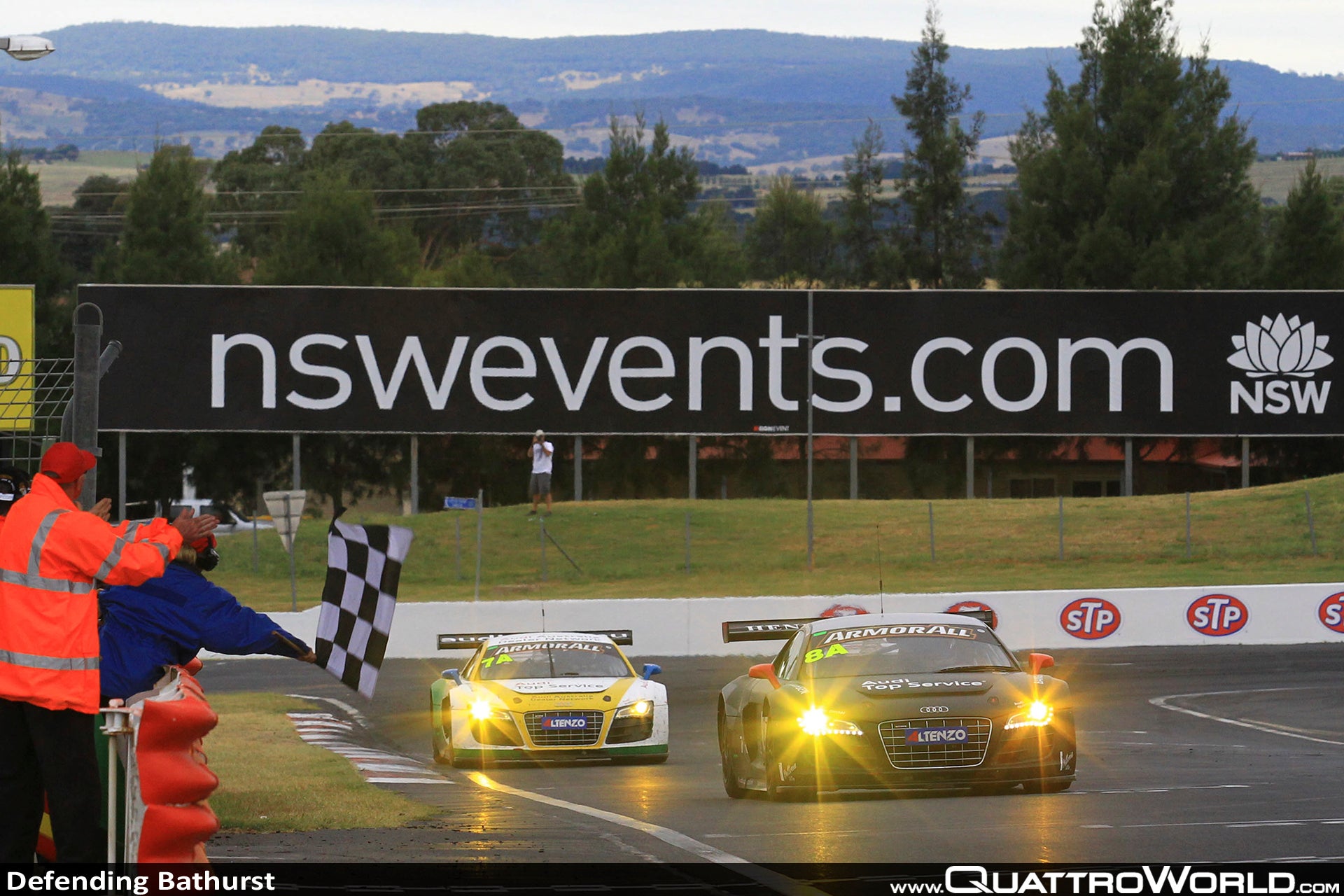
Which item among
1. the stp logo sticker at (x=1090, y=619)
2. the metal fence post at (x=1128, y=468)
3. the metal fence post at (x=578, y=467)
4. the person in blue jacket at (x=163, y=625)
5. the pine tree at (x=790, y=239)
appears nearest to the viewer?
the person in blue jacket at (x=163, y=625)

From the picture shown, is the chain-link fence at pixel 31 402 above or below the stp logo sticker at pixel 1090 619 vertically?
above

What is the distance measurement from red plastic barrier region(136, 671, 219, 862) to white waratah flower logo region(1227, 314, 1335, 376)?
122 ft

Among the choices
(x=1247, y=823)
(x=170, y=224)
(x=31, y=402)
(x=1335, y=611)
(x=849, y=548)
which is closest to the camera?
(x=1247, y=823)

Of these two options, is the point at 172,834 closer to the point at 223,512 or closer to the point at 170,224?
the point at 223,512

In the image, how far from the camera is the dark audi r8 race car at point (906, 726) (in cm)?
1176

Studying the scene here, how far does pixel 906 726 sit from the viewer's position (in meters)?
11.7

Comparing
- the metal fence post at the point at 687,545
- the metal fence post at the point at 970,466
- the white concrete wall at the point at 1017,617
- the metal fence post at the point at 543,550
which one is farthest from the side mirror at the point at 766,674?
the metal fence post at the point at 970,466

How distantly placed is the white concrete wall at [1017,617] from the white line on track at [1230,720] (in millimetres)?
5903

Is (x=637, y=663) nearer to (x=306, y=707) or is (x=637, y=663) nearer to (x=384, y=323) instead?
(x=306, y=707)

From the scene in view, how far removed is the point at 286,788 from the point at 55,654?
5.96 m

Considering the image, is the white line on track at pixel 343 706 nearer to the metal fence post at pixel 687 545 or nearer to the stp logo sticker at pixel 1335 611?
the metal fence post at pixel 687 545

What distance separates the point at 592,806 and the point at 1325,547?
28.0 meters

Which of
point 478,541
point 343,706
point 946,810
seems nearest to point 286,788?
point 946,810

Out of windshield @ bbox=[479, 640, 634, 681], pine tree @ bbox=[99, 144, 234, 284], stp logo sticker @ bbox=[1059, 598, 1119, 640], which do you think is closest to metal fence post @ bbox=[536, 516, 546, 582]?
stp logo sticker @ bbox=[1059, 598, 1119, 640]
